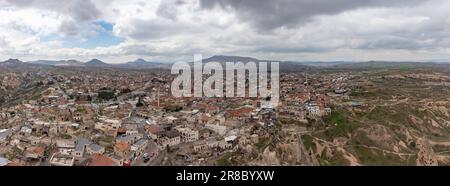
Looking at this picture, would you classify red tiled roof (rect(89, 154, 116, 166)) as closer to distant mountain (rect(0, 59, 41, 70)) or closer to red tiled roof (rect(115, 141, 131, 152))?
red tiled roof (rect(115, 141, 131, 152))

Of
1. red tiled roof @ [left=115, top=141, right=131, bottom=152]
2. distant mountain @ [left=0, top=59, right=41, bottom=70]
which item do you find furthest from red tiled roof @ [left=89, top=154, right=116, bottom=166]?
distant mountain @ [left=0, top=59, right=41, bottom=70]

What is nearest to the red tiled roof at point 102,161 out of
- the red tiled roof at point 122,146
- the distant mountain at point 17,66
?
the red tiled roof at point 122,146

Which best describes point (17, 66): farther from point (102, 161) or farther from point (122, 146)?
point (102, 161)

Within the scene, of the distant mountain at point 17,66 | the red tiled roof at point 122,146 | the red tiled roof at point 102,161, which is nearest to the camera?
the red tiled roof at point 102,161

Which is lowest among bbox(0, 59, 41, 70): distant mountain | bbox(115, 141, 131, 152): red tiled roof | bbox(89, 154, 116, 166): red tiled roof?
bbox(89, 154, 116, 166): red tiled roof

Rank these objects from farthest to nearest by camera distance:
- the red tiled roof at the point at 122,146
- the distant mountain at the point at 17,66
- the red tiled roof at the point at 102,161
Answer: the distant mountain at the point at 17,66
the red tiled roof at the point at 122,146
the red tiled roof at the point at 102,161

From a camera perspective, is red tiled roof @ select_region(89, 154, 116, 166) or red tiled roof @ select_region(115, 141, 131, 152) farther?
red tiled roof @ select_region(115, 141, 131, 152)

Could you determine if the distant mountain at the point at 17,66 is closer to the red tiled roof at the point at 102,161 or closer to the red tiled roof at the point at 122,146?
the red tiled roof at the point at 122,146
